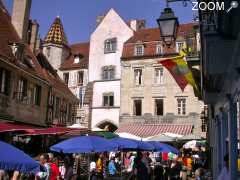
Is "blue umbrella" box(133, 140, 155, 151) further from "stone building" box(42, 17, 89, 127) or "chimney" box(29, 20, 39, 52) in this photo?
A: "stone building" box(42, 17, 89, 127)

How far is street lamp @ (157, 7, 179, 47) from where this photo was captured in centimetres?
840

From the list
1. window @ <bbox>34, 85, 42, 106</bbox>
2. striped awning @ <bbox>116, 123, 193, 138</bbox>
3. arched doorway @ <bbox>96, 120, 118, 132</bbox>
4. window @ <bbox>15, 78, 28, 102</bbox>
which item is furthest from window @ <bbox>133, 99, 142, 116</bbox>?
window @ <bbox>15, 78, 28, 102</bbox>

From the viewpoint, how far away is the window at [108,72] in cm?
4075

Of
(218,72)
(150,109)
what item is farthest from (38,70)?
(218,72)

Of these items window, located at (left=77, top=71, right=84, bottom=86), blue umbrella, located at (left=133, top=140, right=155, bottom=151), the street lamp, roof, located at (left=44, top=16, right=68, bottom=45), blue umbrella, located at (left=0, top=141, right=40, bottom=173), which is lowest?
blue umbrella, located at (left=133, top=140, right=155, bottom=151)

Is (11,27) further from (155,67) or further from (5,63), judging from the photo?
(155,67)

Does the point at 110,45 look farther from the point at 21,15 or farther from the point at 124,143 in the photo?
the point at 124,143

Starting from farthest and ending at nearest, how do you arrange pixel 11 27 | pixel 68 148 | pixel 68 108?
pixel 68 108 → pixel 11 27 → pixel 68 148

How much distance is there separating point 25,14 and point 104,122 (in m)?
16.4

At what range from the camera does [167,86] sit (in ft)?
123

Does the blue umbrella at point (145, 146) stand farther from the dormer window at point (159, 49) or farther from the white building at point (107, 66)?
the white building at point (107, 66)

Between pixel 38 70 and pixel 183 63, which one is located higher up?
pixel 38 70

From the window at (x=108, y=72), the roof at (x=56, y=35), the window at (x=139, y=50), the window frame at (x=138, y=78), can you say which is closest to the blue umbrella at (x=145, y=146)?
the window frame at (x=138, y=78)

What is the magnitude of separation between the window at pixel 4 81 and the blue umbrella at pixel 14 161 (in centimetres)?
1555
